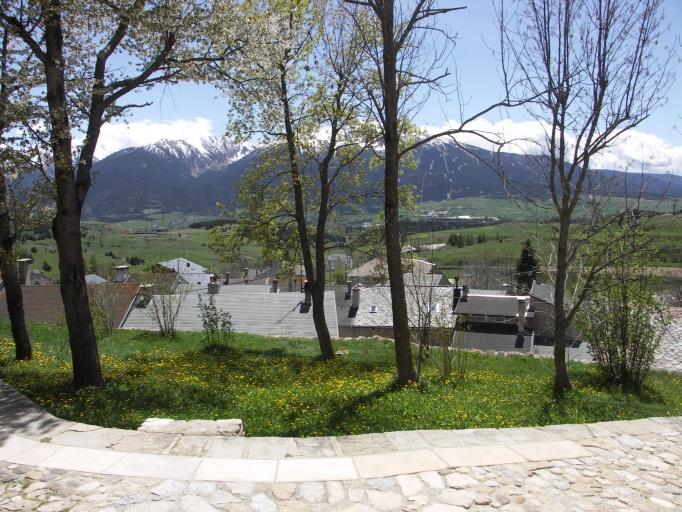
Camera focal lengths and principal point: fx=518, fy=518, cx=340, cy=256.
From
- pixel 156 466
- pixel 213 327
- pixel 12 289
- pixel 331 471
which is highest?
pixel 12 289

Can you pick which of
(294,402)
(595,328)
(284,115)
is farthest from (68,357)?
(595,328)

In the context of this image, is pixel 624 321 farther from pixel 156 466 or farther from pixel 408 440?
pixel 156 466

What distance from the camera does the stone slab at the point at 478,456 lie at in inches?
→ 205

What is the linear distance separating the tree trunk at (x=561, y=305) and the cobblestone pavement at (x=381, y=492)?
4.65 metres

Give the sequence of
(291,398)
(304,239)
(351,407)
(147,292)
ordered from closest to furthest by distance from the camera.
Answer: (351,407) < (291,398) < (304,239) < (147,292)

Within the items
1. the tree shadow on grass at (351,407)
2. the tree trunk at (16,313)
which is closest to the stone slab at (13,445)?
the tree shadow on grass at (351,407)

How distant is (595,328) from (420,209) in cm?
523

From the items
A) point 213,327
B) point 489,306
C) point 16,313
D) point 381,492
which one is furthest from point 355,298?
point 381,492

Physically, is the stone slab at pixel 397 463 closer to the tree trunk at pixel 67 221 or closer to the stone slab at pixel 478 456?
the stone slab at pixel 478 456

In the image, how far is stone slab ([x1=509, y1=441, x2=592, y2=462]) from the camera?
5496mm

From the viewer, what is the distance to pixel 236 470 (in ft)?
15.7

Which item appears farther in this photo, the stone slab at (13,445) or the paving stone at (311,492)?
the stone slab at (13,445)

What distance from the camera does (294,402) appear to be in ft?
24.1

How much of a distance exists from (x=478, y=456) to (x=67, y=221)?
6676 millimetres
